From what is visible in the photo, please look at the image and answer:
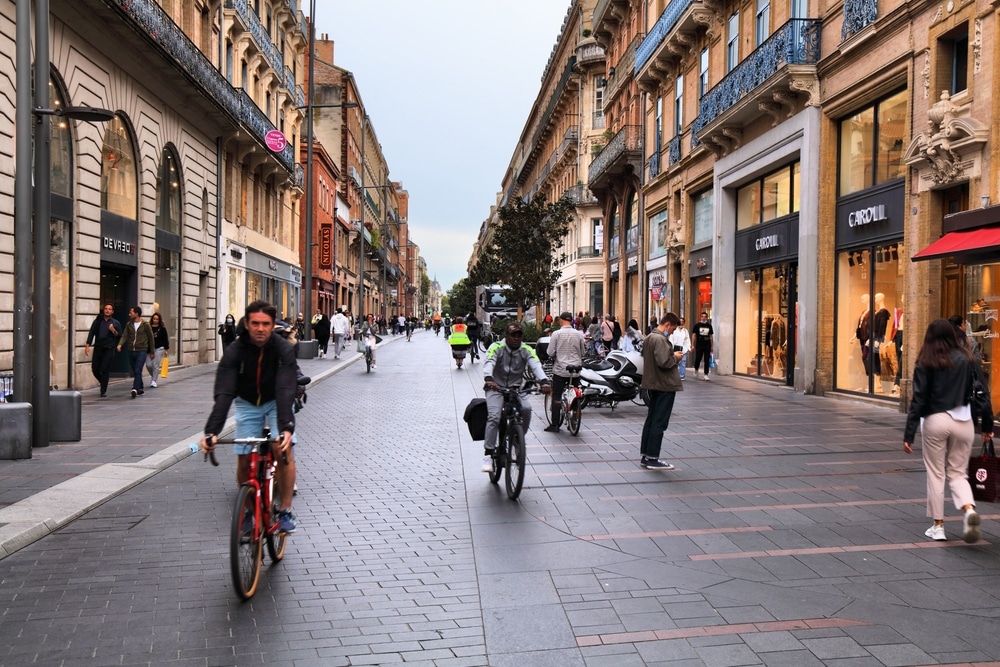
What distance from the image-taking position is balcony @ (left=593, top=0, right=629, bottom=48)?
123 feet

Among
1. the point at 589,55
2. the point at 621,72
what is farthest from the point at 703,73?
the point at 589,55

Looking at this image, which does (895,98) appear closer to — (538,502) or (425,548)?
(538,502)

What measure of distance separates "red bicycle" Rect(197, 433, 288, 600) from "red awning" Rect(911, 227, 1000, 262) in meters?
9.46

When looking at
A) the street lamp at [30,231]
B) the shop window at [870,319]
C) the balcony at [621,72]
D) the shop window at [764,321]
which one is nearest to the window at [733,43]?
the shop window at [764,321]

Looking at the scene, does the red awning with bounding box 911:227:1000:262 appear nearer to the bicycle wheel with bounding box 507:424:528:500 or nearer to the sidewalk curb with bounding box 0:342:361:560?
the bicycle wheel with bounding box 507:424:528:500

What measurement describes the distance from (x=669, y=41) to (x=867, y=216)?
1349cm

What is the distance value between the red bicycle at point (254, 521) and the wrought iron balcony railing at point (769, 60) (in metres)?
16.3

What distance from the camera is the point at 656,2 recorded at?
104 feet

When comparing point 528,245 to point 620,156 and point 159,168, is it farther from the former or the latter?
point 159,168

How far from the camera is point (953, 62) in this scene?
14148 millimetres

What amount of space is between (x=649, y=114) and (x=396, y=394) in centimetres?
1895

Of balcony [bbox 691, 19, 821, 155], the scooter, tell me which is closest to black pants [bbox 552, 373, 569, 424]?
the scooter

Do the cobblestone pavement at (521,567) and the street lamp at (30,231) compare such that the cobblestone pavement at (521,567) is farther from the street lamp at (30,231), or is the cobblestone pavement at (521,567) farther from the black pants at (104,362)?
the black pants at (104,362)

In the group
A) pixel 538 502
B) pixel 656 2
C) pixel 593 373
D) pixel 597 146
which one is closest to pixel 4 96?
pixel 593 373
